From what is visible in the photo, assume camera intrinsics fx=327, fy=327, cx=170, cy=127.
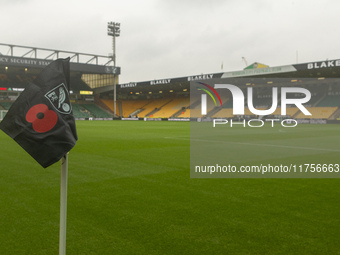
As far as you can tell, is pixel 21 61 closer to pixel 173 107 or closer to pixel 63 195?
pixel 173 107

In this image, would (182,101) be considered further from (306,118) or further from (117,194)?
(117,194)

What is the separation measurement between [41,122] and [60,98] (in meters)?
0.24

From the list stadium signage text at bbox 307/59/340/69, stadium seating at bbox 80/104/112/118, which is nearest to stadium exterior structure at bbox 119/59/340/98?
stadium signage text at bbox 307/59/340/69

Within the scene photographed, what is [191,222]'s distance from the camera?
186 inches

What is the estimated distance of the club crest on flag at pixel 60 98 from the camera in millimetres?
2607

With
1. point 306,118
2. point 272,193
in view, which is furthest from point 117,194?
point 306,118

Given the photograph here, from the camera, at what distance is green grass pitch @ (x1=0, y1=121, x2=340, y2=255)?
3873 mm

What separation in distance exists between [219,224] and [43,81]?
314cm

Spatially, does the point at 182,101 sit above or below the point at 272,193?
above

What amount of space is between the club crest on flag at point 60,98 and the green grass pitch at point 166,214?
1.85 meters

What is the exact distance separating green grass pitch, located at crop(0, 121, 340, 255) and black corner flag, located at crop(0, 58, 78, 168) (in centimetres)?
163

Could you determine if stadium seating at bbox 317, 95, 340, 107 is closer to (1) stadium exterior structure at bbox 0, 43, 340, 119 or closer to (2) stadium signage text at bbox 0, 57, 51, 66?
(1) stadium exterior structure at bbox 0, 43, 340, 119

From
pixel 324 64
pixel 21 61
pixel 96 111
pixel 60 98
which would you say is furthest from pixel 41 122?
pixel 96 111

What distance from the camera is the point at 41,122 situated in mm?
2584
